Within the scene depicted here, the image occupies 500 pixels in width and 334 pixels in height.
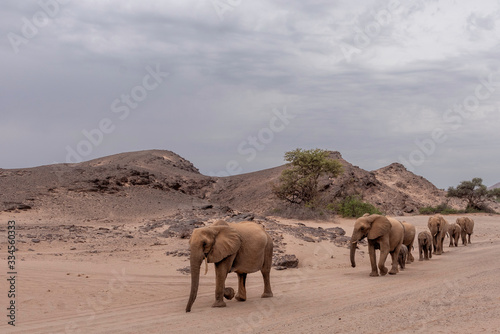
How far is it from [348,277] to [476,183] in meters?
43.7

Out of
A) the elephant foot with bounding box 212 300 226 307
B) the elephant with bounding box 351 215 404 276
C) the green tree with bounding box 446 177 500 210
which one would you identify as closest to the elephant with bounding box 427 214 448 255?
the elephant with bounding box 351 215 404 276

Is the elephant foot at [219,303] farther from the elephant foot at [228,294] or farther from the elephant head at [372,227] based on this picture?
the elephant head at [372,227]

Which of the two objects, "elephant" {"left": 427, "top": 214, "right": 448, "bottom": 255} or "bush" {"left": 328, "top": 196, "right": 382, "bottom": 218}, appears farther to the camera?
"bush" {"left": 328, "top": 196, "right": 382, "bottom": 218}

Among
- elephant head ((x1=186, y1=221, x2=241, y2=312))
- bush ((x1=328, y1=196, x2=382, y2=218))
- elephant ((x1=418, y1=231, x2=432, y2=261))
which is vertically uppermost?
bush ((x1=328, y1=196, x2=382, y2=218))

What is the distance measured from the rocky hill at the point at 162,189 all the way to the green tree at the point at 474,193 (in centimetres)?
466

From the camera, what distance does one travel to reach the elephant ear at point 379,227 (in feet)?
58.2

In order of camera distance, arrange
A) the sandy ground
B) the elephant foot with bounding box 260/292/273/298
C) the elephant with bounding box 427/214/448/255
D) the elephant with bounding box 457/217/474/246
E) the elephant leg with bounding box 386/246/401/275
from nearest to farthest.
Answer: the sandy ground < the elephant foot with bounding box 260/292/273/298 < the elephant leg with bounding box 386/246/401/275 < the elephant with bounding box 427/214/448/255 < the elephant with bounding box 457/217/474/246

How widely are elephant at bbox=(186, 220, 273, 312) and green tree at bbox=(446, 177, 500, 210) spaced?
48.1 metres

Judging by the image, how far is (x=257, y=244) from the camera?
41.2 ft

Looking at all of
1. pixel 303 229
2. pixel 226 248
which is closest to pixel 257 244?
pixel 226 248

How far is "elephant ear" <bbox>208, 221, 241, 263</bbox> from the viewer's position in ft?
38.3

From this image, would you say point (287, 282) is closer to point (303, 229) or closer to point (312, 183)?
point (303, 229)

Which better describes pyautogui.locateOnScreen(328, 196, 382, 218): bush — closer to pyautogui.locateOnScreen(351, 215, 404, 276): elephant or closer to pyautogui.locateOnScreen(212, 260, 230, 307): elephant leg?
pyautogui.locateOnScreen(351, 215, 404, 276): elephant

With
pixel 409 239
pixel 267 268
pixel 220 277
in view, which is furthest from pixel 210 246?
pixel 409 239
